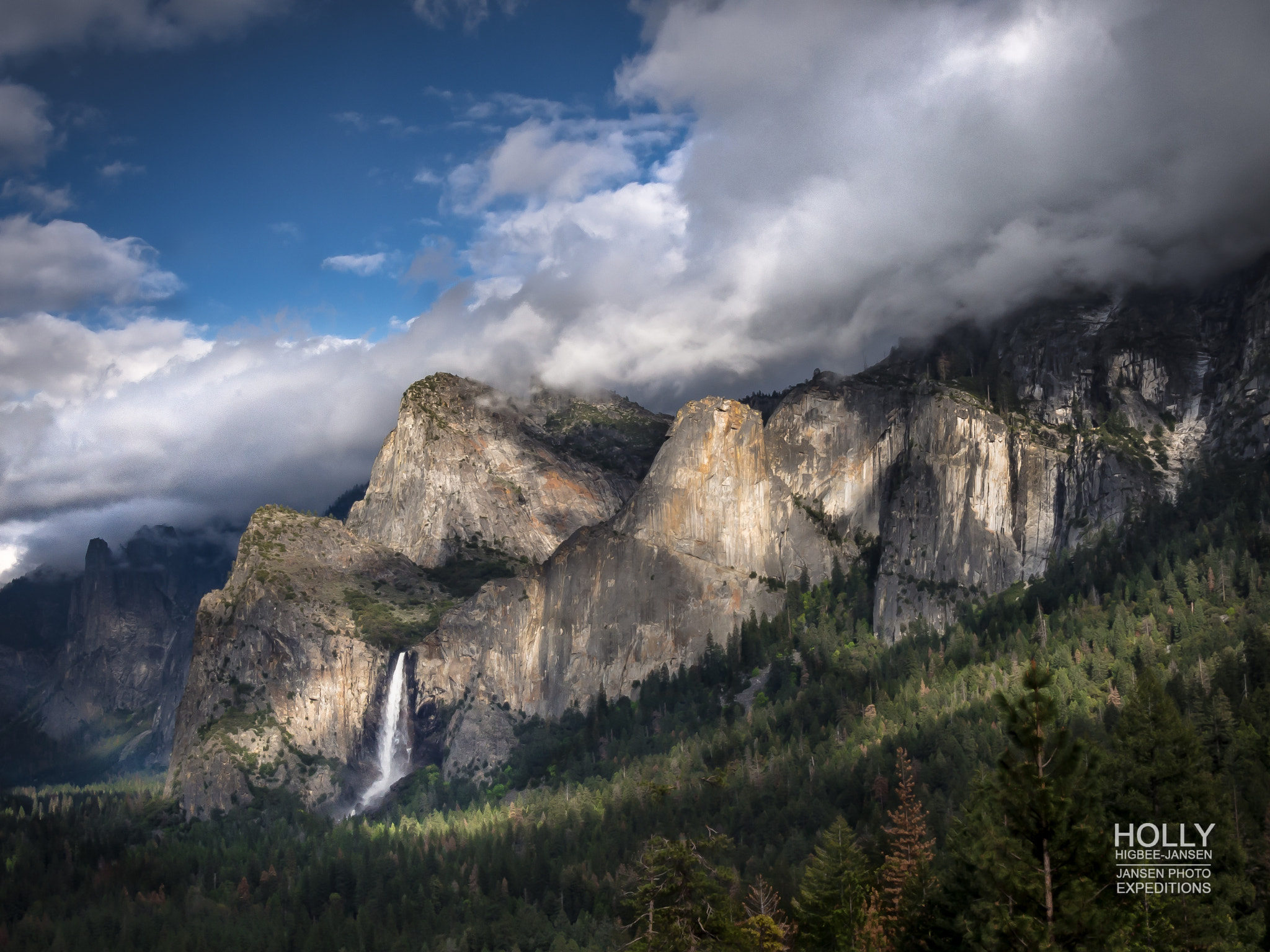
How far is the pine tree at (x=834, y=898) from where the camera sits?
227ft

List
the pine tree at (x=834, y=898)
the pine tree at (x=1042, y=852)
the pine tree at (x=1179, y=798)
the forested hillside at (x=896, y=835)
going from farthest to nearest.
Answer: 1. the pine tree at (x=834, y=898)
2. the pine tree at (x=1179, y=798)
3. the forested hillside at (x=896, y=835)
4. the pine tree at (x=1042, y=852)

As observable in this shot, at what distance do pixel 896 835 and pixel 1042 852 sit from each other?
56907 mm

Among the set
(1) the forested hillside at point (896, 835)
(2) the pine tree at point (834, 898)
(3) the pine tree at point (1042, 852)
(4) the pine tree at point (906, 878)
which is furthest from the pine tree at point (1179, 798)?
(2) the pine tree at point (834, 898)

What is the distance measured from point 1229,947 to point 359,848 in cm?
17623

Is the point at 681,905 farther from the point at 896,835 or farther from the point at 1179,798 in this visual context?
the point at 896,835

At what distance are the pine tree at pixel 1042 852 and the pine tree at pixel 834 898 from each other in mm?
28994

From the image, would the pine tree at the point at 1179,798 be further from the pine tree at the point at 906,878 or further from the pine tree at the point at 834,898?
the pine tree at the point at 834,898

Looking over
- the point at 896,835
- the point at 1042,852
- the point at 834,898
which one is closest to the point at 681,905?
the point at 1042,852

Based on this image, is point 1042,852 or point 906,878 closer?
point 1042,852

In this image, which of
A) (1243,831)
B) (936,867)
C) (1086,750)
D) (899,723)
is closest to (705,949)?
(1086,750)

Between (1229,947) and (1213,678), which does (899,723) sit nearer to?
(1213,678)

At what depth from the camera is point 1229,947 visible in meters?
49.8

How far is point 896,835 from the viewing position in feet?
308

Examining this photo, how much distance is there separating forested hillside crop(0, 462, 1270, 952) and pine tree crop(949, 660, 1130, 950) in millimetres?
98
